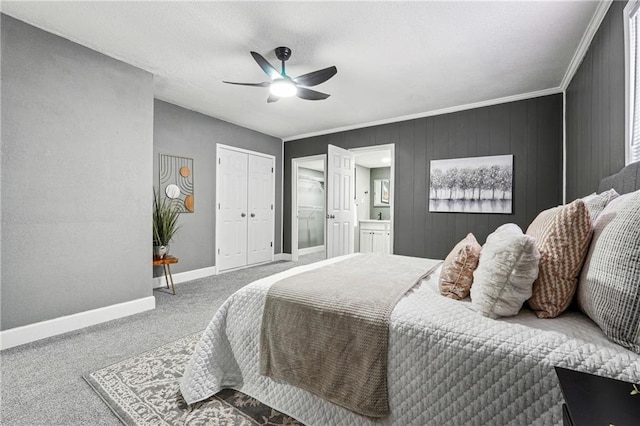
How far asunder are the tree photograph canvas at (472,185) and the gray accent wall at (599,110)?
0.75 meters

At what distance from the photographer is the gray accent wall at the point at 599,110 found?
5.99 ft

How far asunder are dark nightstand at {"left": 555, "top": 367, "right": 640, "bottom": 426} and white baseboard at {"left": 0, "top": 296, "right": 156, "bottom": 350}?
3.31 metres

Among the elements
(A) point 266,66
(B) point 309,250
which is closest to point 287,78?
(A) point 266,66

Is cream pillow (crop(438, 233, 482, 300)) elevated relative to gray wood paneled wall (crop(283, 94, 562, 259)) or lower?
lower

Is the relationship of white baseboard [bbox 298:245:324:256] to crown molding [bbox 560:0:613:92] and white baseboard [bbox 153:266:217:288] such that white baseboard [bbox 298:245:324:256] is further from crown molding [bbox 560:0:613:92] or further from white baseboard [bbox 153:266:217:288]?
crown molding [bbox 560:0:613:92]

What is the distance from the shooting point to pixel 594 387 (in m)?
0.62

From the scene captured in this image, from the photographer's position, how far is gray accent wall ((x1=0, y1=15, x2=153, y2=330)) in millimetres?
2184

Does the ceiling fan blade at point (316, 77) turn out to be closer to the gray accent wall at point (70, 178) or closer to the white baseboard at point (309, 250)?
the gray accent wall at point (70, 178)

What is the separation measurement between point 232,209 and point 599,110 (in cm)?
459

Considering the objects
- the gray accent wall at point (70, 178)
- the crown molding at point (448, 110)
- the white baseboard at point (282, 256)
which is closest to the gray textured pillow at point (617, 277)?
the crown molding at point (448, 110)

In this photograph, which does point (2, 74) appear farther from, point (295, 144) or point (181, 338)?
point (295, 144)

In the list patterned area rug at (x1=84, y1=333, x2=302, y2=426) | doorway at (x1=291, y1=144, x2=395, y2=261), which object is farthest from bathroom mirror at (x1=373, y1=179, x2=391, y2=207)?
patterned area rug at (x1=84, y1=333, x2=302, y2=426)

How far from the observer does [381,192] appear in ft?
24.2

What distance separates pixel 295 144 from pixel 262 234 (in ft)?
6.42
